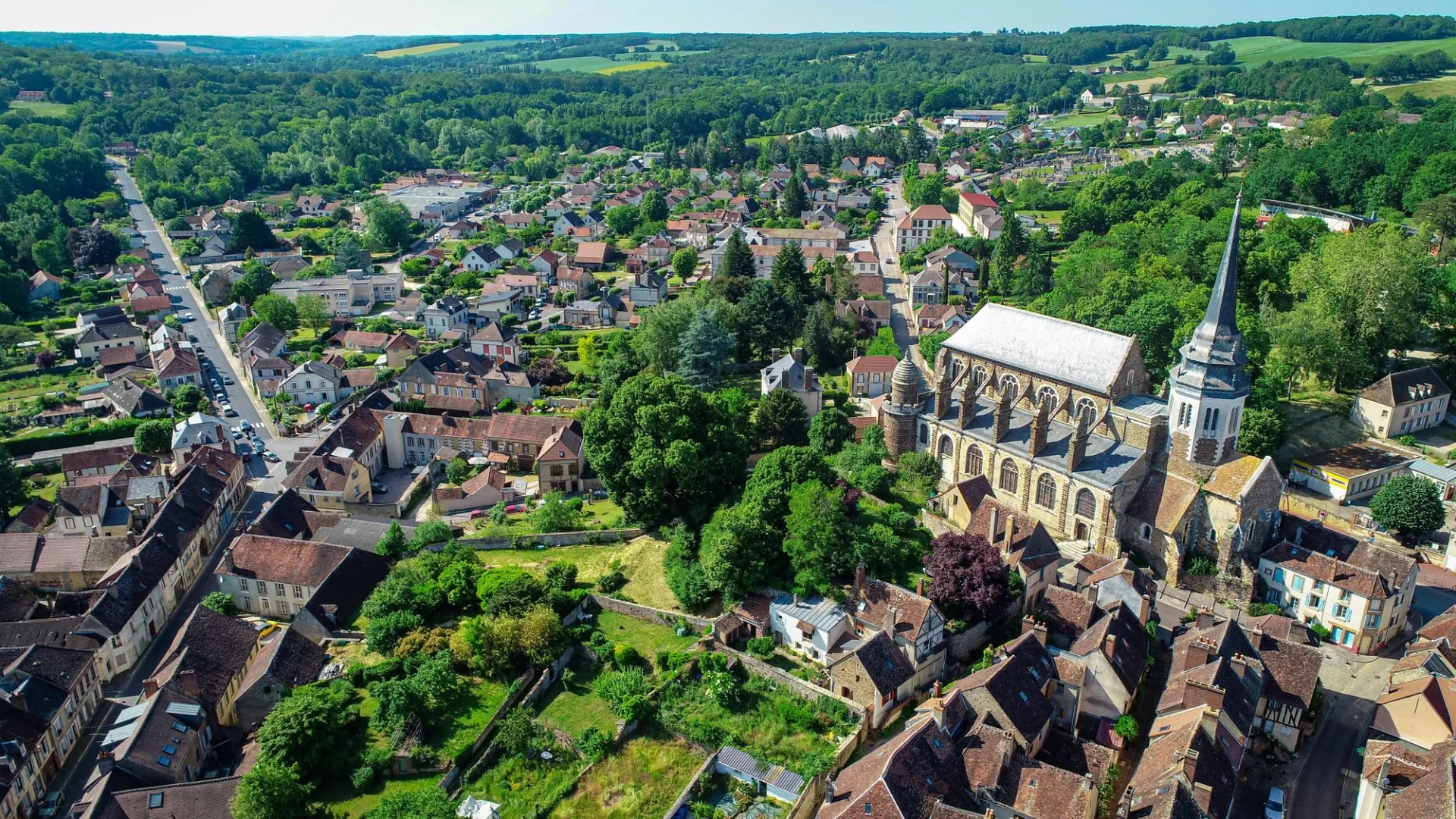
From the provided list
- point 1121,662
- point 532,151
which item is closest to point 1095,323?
point 1121,662

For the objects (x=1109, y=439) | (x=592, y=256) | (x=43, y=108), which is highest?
(x=43, y=108)

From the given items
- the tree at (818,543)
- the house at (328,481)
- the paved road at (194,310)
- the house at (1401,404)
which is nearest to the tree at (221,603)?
the house at (328,481)

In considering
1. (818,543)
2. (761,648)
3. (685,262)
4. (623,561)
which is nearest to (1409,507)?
(818,543)

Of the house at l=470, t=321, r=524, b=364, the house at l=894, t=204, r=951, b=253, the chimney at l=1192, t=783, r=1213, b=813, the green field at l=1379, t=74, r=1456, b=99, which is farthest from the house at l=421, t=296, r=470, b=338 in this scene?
the green field at l=1379, t=74, r=1456, b=99

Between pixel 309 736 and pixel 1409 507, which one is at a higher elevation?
pixel 309 736

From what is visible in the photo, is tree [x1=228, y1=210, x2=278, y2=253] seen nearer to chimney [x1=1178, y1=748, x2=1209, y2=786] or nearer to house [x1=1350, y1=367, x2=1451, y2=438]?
house [x1=1350, y1=367, x2=1451, y2=438]

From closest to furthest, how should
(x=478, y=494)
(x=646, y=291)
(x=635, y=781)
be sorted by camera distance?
(x=635, y=781), (x=478, y=494), (x=646, y=291)

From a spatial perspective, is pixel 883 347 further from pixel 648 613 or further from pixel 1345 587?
pixel 1345 587

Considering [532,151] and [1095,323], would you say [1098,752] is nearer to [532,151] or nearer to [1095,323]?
[1095,323]
